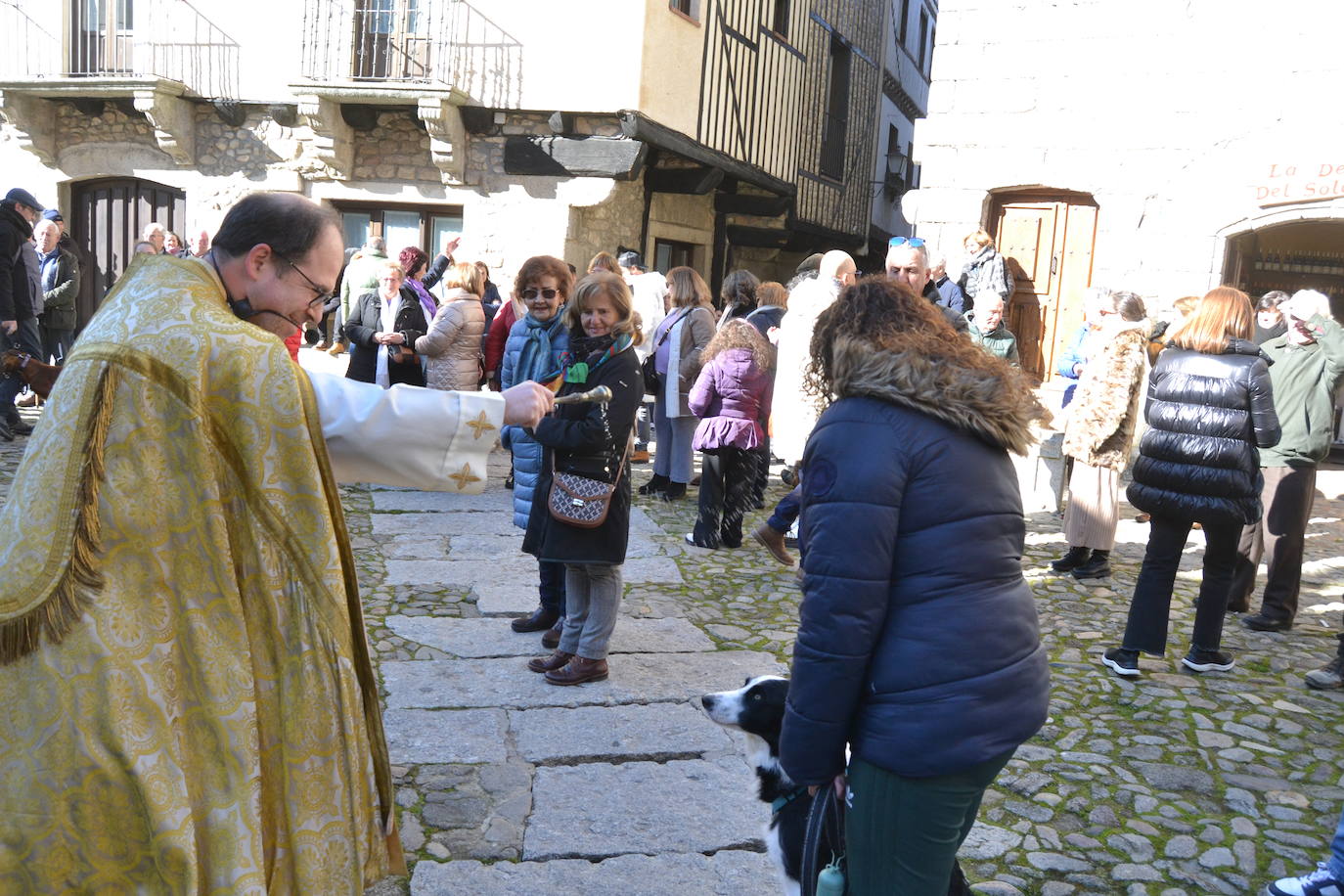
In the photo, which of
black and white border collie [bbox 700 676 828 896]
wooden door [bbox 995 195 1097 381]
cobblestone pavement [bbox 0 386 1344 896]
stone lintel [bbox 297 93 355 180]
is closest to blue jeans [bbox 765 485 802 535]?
cobblestone pavement [bbox 0 386 1344 896]

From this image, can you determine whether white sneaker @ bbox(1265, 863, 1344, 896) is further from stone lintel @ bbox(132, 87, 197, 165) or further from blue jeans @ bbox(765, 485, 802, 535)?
stone lintel @ bbox(132, 87, 197, 165)

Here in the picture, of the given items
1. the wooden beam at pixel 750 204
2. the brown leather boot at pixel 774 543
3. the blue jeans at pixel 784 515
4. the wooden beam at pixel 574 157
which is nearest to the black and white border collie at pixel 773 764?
the blue jeans at pixel 784 515

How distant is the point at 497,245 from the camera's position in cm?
1274

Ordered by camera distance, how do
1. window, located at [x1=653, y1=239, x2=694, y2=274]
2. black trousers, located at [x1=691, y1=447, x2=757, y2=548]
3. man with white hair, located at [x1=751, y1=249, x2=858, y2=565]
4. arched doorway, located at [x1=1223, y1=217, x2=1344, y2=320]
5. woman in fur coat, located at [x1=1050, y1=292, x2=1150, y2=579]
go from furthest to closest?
1. window, located at [x1=653, y1=239, x2=694, y2=274]
2. arched doorway, located at [x1=1223, y1=217, x2=1344, y2=320]
3. black trousers, located at [x1=691, y1=447, x2=757, y2=548]
4. man with white hair, located at [x1=751, y1=249, x2=858, y2=565]
5. woman in fur coat, located at [x1=1050, y1=292, x2=1150, y2=579]

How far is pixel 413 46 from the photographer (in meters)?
12.6

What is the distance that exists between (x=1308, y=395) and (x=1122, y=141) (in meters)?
4.86

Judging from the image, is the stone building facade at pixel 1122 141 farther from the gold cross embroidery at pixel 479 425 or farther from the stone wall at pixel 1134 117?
the gold cross embroidery at pixel 479 425

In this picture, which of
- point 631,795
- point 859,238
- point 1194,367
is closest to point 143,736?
point 631,795

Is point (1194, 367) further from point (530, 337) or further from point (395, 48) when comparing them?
point (395, 48)

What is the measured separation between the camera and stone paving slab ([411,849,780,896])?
3.12m

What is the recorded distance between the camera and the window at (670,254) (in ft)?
49.5

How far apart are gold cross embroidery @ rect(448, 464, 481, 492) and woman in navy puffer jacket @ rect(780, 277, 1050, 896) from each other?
75 cm

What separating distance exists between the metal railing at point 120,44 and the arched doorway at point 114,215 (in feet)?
4.49

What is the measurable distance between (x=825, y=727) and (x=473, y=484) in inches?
36.4
